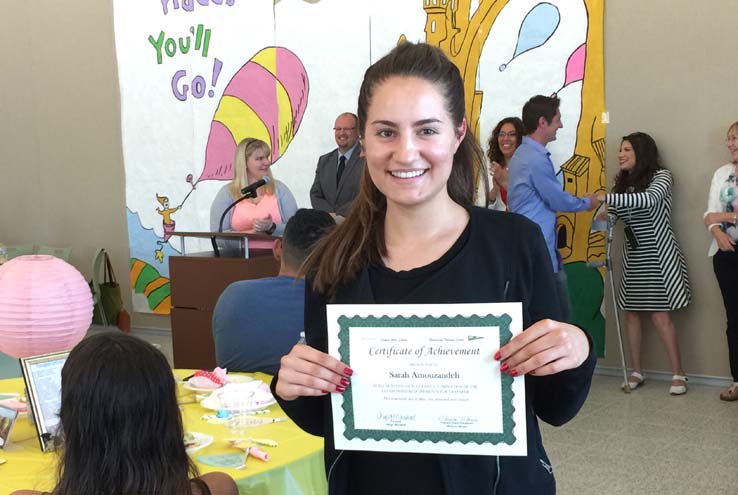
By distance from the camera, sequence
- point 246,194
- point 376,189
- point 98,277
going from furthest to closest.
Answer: point 98,277 < point 246,194 < point 376,189


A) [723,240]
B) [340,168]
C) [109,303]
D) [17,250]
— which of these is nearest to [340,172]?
[340,168]

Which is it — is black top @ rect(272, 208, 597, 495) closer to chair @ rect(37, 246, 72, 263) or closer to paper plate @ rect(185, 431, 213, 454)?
paper plate @ rect(185, 431, 213, 454)

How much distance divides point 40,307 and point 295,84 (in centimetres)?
520

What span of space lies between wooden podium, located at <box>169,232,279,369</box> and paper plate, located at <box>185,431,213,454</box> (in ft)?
10.1

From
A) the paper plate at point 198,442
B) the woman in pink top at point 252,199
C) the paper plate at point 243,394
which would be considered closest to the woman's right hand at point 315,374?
the paper plate at point 198,442

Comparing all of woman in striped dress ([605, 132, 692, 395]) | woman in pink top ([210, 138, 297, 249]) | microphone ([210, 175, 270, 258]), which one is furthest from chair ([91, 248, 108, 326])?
woman in striped dress ([605, 132, 692, 395])

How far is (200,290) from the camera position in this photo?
5633 millimetres

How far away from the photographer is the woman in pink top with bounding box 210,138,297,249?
20.1ft

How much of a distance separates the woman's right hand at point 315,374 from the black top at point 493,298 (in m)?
0.07

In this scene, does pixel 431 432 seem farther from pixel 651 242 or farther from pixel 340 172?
pixel 340 172

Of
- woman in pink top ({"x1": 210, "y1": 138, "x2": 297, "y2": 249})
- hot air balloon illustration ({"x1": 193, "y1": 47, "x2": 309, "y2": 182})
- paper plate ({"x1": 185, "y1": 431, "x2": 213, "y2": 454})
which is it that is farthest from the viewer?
hot air balloon illustration ({"x1": 193, "y1": 47, "x2": 309, "y2": 182})

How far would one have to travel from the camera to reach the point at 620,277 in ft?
20.6

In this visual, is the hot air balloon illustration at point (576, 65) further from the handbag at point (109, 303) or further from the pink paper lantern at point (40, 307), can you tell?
the handbag at point (109, 303)

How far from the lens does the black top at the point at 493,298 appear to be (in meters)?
1.36
